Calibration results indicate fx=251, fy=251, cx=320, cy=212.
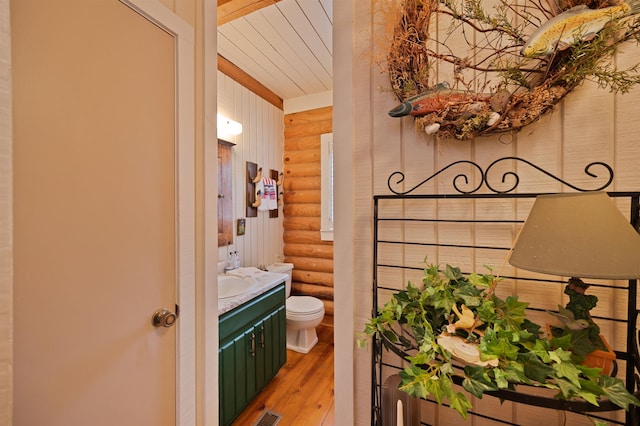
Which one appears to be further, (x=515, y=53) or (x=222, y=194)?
(x=222, y=194)

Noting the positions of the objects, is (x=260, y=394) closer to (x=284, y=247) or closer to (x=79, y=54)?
(x=284, y=247)

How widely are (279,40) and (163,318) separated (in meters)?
2.03

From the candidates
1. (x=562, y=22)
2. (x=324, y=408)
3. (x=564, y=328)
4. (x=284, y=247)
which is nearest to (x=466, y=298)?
(x=564, y=328)

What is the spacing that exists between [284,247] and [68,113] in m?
2.50

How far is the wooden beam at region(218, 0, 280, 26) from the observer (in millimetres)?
1442

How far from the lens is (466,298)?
0.65 meters

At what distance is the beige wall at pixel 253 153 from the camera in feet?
7.53

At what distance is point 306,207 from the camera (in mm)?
2975

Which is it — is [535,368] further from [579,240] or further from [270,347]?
[270,347]

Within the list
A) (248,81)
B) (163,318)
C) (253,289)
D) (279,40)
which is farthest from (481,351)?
(248,81)

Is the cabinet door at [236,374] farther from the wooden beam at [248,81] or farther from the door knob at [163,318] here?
the wooden beam at [248,81]

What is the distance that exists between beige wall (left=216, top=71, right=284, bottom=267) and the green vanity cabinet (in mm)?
678

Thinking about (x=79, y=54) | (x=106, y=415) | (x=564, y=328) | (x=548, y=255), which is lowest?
(x=106, y=415)

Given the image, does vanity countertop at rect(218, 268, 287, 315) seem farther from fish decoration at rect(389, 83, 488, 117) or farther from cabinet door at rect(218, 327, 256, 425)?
fish decoration at rect(389, 83, 488, 117)
